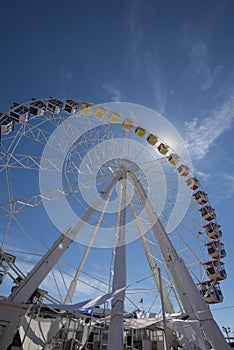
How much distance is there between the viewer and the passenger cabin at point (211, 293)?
40.2 ft

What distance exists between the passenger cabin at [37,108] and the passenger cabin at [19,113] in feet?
1.28

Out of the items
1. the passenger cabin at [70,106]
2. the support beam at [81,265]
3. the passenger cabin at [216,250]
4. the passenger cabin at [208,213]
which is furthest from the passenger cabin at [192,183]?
the passenger cabin at [70,106]

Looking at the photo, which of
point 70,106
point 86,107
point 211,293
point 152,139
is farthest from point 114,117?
point 211,293

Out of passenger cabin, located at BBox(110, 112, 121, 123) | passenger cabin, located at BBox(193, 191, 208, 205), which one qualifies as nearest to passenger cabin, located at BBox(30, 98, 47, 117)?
passenger cabin, located at BBox(110, 112, 121, 123)

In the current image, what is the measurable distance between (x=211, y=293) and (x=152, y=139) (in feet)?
36.2

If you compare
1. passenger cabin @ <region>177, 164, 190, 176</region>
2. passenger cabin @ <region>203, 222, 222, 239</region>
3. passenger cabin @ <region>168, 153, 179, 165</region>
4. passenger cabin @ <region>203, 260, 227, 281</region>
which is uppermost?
passenger cabin @ <region>168, 153, 179, 165</region>

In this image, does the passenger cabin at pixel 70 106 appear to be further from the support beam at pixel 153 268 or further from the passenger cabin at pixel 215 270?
the passenger cabin at pixel 215 270

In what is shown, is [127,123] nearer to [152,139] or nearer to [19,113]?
[152,139]

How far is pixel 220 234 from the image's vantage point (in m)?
15.1

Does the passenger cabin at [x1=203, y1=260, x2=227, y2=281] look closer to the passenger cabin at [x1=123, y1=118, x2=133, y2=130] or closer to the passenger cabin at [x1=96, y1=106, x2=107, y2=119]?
the passenger cabin at [x1=123, y1=118, x2=133, y2=130]

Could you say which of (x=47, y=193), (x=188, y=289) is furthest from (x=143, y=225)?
(x=47, y=193)

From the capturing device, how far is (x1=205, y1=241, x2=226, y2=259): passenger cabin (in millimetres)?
14062

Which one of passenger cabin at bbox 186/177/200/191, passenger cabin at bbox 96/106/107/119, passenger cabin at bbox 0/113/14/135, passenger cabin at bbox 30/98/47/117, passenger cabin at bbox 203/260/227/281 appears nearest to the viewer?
passenger cabin at bbox 0/113/14/135

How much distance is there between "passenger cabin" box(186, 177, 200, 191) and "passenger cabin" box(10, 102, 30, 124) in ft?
41.4
